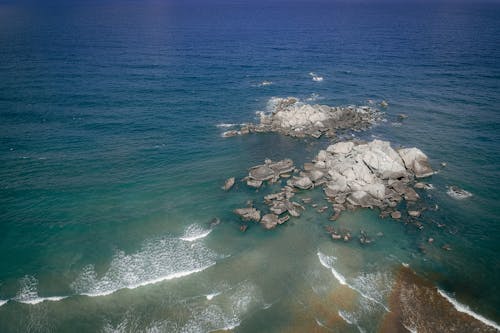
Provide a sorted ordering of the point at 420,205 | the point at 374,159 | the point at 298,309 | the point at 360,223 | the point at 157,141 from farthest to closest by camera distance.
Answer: the point at 157,141
the point at 374,159
the point at 420,205
the point at 360,223
the point at 298,309

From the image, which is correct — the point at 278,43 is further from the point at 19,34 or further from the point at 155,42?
the point at 19,34

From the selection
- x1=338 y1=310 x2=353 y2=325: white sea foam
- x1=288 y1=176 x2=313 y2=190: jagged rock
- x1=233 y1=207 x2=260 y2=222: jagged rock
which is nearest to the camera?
x1=338 y1=310 x2=353 y2=325: white sea foam

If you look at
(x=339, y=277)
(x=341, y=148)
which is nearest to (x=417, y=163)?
(x=341, y=148)

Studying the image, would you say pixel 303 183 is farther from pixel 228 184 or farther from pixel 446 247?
pixel 446 247

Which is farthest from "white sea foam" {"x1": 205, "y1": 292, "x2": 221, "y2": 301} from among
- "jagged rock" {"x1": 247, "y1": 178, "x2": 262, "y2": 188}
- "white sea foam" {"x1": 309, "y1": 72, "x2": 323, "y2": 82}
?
"white sea foam" {"x1": 309, "y1": 72, "x2": 323, "y2": 82}

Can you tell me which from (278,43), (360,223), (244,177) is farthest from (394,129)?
(278,43)

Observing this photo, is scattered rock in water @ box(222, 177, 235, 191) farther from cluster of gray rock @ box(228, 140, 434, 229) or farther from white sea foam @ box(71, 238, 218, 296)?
white sea foam @ box(71, 238, 218, 296)
